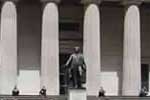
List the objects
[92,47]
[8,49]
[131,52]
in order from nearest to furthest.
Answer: [8,49] < [92,47] < [131,52]

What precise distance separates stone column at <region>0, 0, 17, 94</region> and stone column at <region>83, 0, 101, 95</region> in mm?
6060

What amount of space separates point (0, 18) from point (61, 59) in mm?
7756

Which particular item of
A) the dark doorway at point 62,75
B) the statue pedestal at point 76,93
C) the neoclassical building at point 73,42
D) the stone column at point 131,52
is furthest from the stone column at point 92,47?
the statue pedestal at point 76,93

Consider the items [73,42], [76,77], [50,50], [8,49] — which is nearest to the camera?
[76,77]

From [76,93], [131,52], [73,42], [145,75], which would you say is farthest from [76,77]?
[145,75]

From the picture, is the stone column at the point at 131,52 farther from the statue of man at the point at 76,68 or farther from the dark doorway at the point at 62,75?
the statue of man at the point at 76,68

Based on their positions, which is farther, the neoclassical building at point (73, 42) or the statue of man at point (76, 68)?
the neoclassical building at point (73, 42)

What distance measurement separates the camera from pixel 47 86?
1983 inches

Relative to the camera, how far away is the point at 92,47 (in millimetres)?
51625

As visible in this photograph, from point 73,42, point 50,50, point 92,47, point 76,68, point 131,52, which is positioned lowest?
point 76,68

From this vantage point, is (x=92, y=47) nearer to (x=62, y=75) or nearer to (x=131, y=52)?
(x=131, y=52)

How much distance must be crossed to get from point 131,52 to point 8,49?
10.4 meters

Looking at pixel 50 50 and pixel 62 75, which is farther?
pixel 62 75

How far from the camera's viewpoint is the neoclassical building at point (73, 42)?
167 feet
